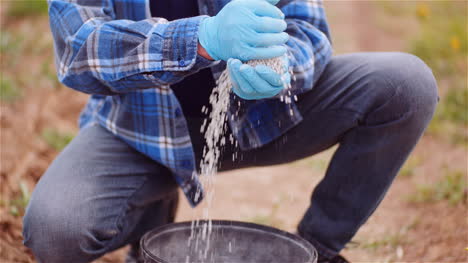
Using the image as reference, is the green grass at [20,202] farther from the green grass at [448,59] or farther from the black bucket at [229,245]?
the green grass at [448,59]

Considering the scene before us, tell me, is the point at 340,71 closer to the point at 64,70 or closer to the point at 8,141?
the point at 64,70

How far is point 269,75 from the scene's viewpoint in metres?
1.35

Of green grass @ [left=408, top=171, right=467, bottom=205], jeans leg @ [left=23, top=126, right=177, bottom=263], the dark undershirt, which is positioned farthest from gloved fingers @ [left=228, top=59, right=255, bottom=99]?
green grass @ [left=408, top=171, right=467, bottom=205]

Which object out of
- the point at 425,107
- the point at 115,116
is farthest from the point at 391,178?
→ the point at 115,116

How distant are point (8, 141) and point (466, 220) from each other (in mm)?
1988

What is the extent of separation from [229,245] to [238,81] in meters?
0.51

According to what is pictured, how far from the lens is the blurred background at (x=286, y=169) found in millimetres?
2176

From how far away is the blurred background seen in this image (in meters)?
2.18

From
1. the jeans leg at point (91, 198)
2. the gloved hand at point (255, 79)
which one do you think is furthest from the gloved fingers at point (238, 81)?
the jeans leg at point (91, 198)

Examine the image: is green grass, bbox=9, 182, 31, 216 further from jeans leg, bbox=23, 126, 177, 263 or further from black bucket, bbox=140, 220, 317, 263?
black bucket, bbox=140, 220, 317, 263

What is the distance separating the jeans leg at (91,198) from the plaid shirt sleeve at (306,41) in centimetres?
52

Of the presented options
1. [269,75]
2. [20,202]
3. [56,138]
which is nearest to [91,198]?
[269,75]

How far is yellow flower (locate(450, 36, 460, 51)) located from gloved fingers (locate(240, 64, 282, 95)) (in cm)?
255

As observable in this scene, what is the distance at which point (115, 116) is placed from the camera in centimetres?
176
